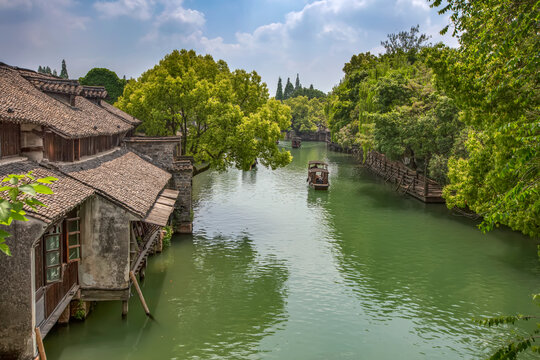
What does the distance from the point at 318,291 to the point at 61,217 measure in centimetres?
1125

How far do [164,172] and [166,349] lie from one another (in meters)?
12.5

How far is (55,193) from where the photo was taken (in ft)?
43.6

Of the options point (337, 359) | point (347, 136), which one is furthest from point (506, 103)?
point (347, 136)

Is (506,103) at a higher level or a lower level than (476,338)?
higher

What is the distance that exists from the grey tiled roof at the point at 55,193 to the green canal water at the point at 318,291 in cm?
464

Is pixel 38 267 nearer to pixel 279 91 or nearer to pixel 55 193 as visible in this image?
pixel 55 193

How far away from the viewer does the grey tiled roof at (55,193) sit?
457 inches

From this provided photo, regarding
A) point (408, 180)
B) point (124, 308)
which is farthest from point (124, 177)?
point (408, 180)

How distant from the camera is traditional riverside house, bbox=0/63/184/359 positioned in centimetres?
1166

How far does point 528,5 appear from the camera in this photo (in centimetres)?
1274

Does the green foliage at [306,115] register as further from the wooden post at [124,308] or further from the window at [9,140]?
the window at [9,140]

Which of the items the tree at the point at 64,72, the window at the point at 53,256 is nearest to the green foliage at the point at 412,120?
the window at the point at 53,256

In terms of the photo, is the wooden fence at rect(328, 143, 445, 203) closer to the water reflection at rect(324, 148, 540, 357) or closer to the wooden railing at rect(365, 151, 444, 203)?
the wooden railing at rect(365, 151, 444, 203)

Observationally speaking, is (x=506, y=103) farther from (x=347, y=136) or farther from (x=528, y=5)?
(x=347, y=136)
